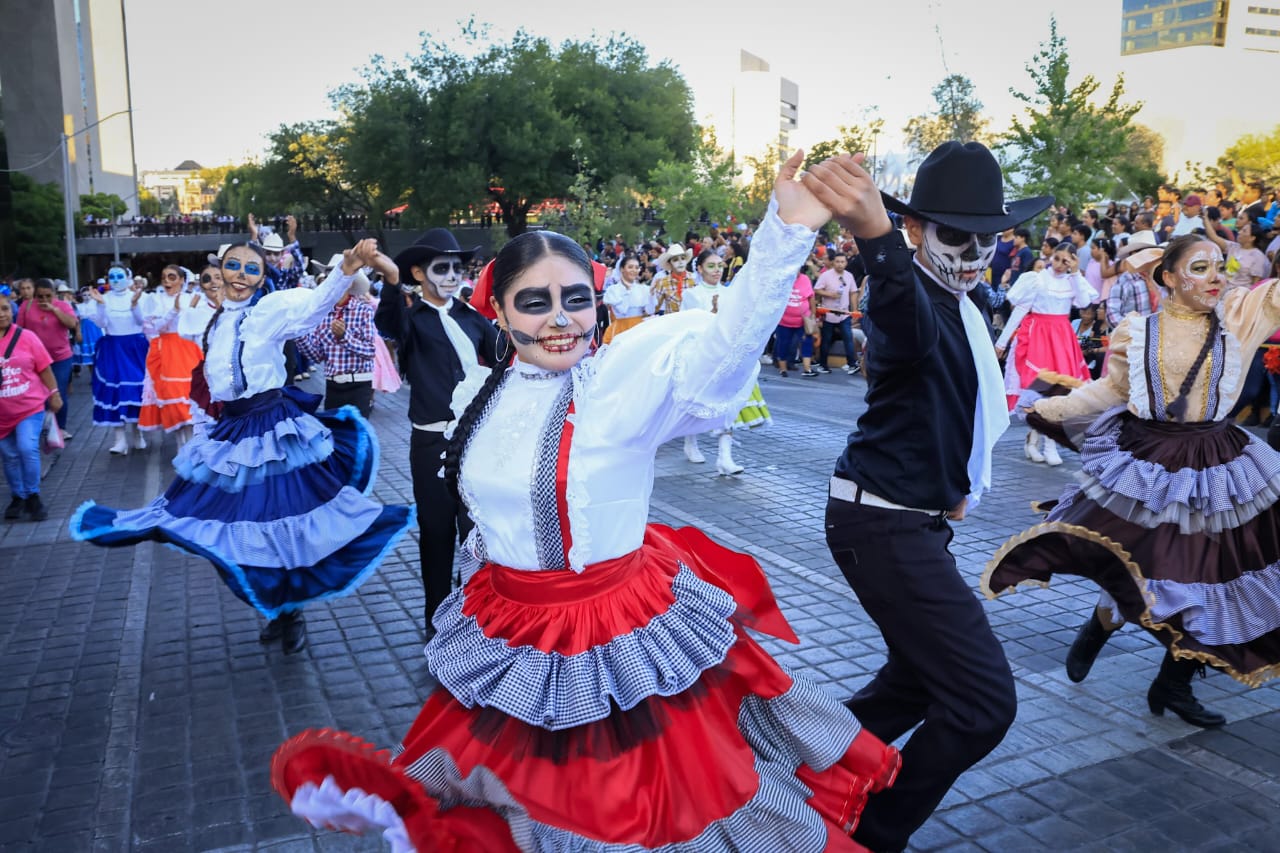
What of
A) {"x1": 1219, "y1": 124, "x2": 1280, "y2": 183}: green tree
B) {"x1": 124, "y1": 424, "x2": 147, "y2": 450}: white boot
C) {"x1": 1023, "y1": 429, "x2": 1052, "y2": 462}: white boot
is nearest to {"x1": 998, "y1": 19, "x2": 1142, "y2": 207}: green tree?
{"x1": 1023, "y1": 429, "x2": 1052, "y2": 462}: white boot

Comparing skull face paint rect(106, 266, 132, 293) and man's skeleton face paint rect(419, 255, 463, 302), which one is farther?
skull face paint rect(106, 266, 132, 293)

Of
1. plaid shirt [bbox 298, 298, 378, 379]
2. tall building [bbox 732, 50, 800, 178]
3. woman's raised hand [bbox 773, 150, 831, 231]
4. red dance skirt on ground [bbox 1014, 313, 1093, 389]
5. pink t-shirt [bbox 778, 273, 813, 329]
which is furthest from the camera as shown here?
tall building [bbox 732, 50, 800, 178]

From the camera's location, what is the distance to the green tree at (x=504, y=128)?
5038 cm

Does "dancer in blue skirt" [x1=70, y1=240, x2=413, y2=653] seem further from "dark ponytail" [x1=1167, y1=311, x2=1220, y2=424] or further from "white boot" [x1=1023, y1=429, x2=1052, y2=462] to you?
"white boot" [x1=1023, y1=429, x2=1052, y2=462]

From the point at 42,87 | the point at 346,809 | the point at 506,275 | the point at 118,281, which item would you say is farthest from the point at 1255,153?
the point at 42,87

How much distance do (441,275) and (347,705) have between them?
2.38m

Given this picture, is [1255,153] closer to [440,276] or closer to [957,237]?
[440,276]

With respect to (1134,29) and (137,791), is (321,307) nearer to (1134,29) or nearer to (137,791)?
(137,791)

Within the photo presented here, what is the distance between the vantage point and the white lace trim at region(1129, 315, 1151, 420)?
15.8 feet

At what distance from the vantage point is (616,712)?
2.47 metres

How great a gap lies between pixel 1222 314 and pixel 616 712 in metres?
3.95

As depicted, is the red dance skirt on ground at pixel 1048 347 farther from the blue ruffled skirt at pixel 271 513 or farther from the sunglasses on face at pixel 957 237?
the sunglasses on face at pixel 957 237

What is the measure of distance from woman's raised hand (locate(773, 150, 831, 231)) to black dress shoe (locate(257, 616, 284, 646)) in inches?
186

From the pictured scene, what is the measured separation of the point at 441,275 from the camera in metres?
5.90
